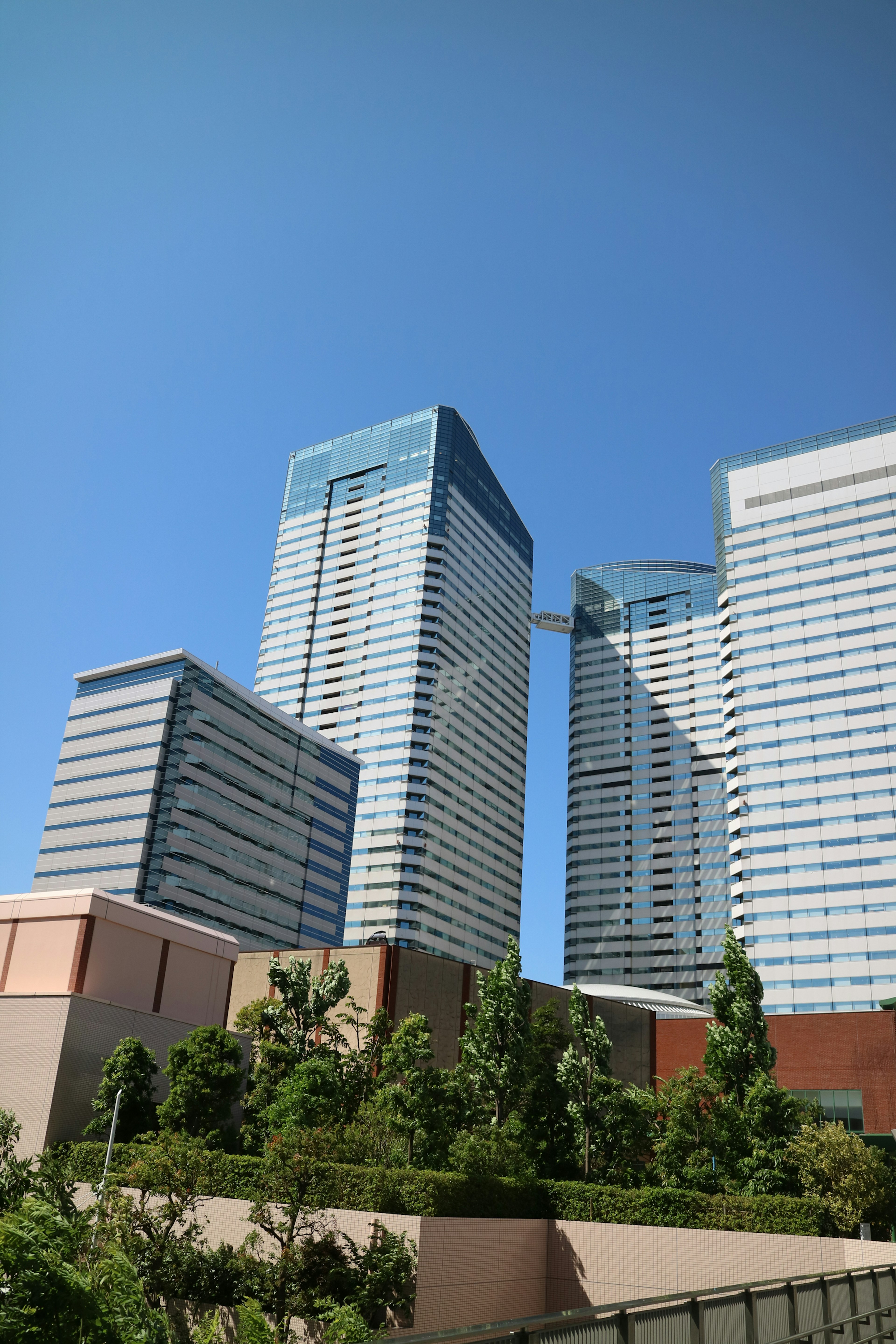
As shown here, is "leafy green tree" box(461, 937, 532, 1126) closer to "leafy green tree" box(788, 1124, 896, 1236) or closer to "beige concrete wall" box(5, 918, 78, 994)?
"leafy green tree" box(788, 1124, 896, 1236)

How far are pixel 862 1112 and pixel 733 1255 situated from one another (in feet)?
105

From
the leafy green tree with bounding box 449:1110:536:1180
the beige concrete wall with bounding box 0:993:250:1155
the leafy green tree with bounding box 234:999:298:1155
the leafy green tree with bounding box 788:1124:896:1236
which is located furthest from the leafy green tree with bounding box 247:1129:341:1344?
the leafy green tree with bounding box 788:1124:896:1236

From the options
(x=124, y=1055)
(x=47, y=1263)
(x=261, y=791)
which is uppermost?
(x=261, y=791)

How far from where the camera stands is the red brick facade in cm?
6538

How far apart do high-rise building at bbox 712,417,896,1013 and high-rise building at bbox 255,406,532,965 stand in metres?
47.5

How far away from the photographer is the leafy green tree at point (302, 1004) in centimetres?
5009

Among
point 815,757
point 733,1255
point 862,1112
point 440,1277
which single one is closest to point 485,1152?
point 440,1277

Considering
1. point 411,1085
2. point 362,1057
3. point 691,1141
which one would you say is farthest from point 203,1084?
point 691,1141

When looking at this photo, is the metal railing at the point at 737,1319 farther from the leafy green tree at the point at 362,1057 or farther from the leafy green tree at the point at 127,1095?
the leafy green tree at the point at 127,1095

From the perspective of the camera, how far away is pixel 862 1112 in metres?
65.1

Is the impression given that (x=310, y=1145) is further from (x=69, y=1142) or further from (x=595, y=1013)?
(x=595, y=1013)

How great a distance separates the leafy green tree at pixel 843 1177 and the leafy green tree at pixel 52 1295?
30724 mm

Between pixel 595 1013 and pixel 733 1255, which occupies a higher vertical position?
pixel 595 1013

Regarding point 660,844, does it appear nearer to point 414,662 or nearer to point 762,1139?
point 414,662
